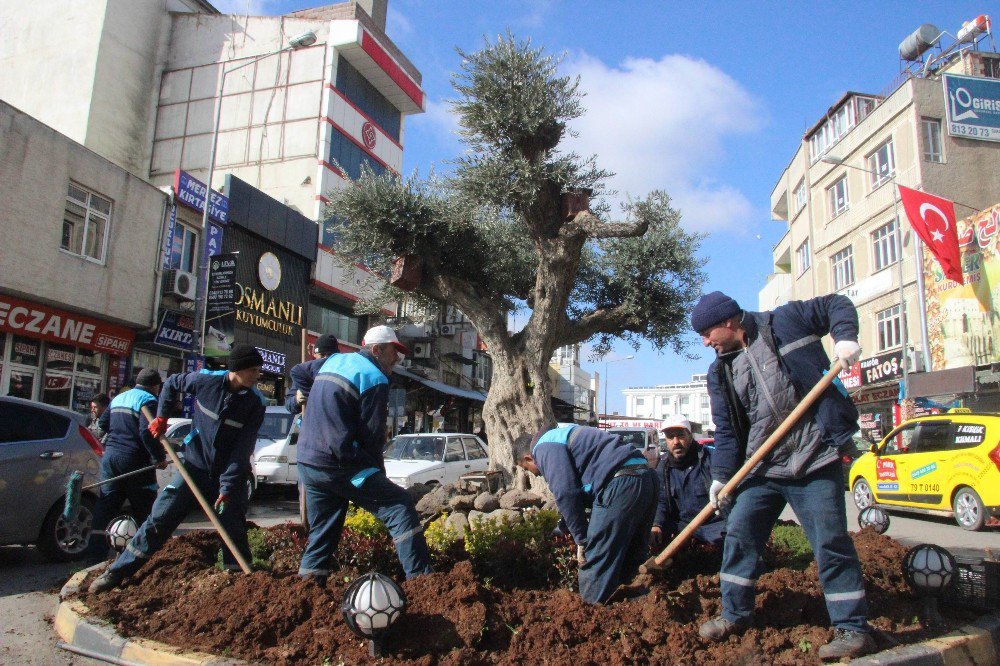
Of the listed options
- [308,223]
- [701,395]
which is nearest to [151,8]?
[308,223]

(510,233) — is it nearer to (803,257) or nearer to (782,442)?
(782,442)

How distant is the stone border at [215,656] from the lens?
11.1 ft

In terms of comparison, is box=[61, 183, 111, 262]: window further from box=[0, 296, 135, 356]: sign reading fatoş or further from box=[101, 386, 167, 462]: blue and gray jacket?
box=[101, 386, 167, 462]: blue and gray jacket

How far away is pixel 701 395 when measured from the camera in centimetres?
8250

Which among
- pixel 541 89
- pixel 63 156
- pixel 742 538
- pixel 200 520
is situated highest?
pixel 63 156

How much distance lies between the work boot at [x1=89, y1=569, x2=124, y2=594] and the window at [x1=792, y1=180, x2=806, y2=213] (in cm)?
3297

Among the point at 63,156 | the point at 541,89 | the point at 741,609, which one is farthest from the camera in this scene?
the point at 63,156

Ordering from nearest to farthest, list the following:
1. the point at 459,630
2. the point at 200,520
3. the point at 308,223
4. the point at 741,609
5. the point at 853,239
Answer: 1. the point at 459,630
2. the point at 741,609
3. the point at 200,520
4. the point at 308,223
5. the point at 853,239

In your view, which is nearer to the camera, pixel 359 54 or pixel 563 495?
pixel 563 495

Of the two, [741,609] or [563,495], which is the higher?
[563,495]

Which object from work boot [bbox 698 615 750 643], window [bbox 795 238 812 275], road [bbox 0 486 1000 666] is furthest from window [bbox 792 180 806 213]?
work boot [bbox 698 615 750 643]

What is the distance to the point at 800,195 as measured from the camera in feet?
110

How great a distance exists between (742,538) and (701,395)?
82.3 m

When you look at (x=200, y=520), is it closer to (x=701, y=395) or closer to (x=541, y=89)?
(x=541, y=89)
